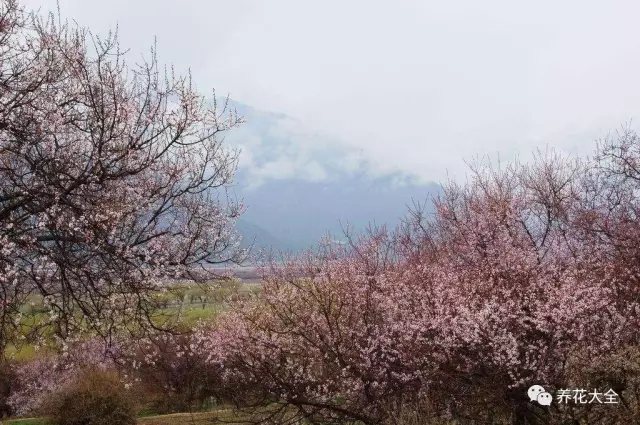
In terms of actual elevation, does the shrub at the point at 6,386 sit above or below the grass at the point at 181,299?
below

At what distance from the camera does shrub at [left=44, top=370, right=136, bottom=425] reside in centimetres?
1708

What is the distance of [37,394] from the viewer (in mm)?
25812

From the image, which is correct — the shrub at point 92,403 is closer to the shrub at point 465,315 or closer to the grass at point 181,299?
the grass at point 181,299

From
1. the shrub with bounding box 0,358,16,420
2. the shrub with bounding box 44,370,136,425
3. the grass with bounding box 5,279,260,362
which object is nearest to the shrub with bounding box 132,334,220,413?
the grass with bounding box 5,279,260,362

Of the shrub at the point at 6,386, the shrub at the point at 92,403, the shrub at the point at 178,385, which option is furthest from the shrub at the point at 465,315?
the shrub at the point at 6,386

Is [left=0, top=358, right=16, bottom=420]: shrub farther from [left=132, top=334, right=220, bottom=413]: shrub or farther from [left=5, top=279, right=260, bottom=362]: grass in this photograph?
[left=132, top=334, right=220, bottom=413]: shrub

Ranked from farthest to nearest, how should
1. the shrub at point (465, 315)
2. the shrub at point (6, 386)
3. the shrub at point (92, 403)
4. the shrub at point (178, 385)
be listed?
the shrub at point (6, 386), the shrub at point (178, 385), the shrub at point (92, 403), the shrub at point (465, 315)

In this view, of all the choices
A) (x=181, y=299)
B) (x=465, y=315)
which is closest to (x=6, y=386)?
(x=181, y=299)

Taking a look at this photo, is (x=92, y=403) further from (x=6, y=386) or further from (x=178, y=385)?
(x=6, y=386)

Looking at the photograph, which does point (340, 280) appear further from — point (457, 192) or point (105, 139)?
point (457, 192)

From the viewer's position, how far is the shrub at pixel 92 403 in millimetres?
17077

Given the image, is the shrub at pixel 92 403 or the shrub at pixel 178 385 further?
the shrub at pixel 178 385

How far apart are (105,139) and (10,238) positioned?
1.76 meters

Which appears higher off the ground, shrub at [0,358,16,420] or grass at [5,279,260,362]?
grass at [5,279,260,362]
